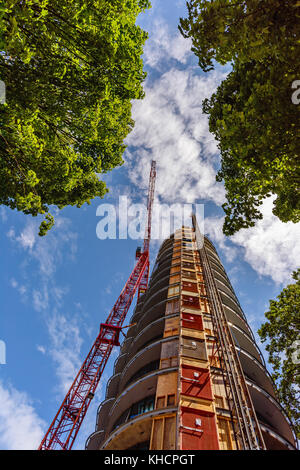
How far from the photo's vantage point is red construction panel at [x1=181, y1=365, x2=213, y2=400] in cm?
891

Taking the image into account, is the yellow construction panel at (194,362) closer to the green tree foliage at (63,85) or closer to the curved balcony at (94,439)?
the curved balcony at (94,439)

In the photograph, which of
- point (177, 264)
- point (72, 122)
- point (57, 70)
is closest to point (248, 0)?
point (57, 70)

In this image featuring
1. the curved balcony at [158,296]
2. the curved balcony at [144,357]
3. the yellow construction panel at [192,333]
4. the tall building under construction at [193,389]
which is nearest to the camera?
the tall building under construction at [193,389]

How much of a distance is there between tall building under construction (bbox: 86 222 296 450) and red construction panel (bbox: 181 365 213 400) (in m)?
0.04

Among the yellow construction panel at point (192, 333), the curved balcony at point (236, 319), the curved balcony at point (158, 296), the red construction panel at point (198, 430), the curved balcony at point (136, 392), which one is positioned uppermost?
the curved balcony at point (158, 296)

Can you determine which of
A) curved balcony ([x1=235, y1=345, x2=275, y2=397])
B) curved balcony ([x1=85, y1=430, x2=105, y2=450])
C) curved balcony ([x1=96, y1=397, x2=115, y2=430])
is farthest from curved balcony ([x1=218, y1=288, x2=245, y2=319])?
curved balcony ([x1=85, y1=430, x2=105, y2=450])

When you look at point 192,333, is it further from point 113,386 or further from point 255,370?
point 113,386

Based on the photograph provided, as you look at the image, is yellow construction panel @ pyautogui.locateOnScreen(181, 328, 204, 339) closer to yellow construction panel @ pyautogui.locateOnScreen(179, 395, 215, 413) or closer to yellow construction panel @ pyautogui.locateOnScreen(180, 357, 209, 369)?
yellow construction panel @ pyautogui.locateOnScreen(180, 357, 209, 369)

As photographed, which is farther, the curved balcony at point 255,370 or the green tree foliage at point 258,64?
the curved balcony at point 255,370

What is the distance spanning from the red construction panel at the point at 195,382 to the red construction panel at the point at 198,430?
680mm

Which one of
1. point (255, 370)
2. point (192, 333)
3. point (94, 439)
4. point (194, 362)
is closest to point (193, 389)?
point (194, 362)

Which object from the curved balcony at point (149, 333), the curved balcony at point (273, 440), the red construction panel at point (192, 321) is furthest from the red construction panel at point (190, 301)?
the curved balcony at point (273, 440)

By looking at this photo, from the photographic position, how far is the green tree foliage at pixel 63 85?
7020 mm

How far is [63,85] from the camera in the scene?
8531 mm
